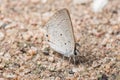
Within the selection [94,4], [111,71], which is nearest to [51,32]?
[111,71]

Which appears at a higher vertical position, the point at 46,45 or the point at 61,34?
the point at 61,34

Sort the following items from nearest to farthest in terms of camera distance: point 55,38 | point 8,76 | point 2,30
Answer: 1. point 8,76
2. point 55,38
3. point 2,30

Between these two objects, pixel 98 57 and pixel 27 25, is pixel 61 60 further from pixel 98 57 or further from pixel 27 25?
pixel 27 25

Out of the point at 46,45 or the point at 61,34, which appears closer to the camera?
the point at 61,34
